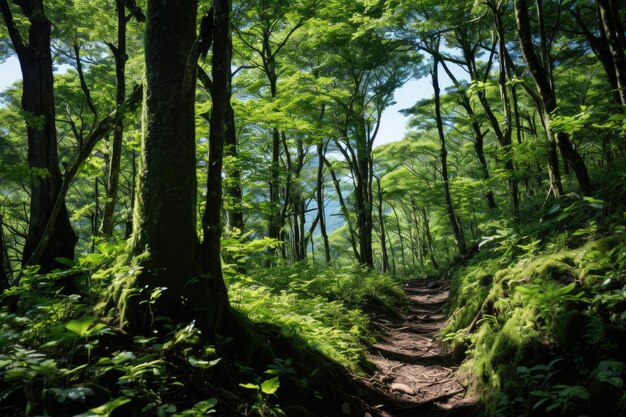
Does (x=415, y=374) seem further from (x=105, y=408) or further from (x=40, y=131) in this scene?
(x=40, y=131)

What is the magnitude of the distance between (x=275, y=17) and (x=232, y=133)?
225 inches

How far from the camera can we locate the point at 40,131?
5742 millimetres

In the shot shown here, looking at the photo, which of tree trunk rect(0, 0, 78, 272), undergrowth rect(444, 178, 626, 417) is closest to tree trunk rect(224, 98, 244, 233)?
tree trunk rect(0, 0, 78, 272)

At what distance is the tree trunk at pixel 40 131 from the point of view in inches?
205

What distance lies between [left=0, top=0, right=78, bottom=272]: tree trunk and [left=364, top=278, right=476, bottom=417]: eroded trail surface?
4.69 metres

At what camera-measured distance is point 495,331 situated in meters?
4.38

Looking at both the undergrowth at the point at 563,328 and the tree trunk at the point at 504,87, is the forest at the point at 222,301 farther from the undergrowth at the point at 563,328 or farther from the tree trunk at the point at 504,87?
the tree trunk at the point at 504,87

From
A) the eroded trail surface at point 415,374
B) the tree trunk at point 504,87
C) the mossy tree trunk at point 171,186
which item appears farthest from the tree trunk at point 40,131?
the tree trunk at point 504,87

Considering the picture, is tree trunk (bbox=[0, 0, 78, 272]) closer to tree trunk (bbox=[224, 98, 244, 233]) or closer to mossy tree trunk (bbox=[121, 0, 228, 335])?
mossy tree trunk (bbox=[121, 0, 228, 335])

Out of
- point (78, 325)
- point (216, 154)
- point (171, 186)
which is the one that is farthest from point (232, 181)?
point (78, 325)

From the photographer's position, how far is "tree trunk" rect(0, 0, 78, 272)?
5.22 m

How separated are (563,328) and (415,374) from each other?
268 centimetres

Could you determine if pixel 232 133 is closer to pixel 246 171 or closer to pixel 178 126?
pixel 246 171

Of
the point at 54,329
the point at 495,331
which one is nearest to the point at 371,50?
the point at 495,331
